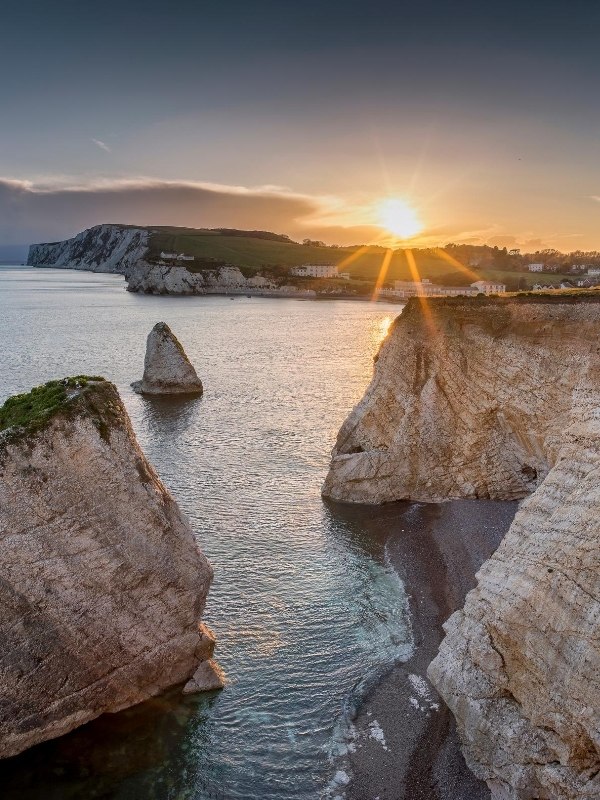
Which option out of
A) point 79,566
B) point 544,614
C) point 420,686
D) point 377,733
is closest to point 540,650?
point 544,614

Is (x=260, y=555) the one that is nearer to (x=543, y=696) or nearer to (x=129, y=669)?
(x=129, y=669)

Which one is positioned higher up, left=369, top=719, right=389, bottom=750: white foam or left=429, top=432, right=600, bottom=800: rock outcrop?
left=429, top=432, right=600, bottom=800: rock outcrop

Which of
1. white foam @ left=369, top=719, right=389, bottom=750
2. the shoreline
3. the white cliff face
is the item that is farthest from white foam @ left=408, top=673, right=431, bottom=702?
the white cliff face

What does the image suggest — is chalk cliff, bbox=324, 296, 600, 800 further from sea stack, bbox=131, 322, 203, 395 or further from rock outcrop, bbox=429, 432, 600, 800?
sea stack, bbox=131, 322, 203, 395

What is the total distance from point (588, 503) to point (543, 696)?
4430 millimetres

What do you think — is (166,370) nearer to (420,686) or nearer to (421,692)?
(420,686)

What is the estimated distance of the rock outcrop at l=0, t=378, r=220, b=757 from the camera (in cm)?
1622

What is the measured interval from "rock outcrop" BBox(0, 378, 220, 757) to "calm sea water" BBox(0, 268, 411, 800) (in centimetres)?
118

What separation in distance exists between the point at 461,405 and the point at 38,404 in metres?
21.8

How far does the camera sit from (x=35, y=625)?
16.5 meters

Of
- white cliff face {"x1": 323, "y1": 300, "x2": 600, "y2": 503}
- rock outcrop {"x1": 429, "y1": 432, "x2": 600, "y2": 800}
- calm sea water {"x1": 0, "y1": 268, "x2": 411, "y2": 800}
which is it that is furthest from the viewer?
white cliff face {"x1": 323, "y1": 300, "x2": 600, "y2": 503}

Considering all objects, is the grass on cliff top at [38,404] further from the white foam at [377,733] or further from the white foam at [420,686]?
the white foam at [420,686]

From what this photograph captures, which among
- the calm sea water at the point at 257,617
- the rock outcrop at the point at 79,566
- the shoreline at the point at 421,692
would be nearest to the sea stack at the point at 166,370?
the calm sea water at the point at 257,617

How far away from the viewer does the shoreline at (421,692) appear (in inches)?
634
